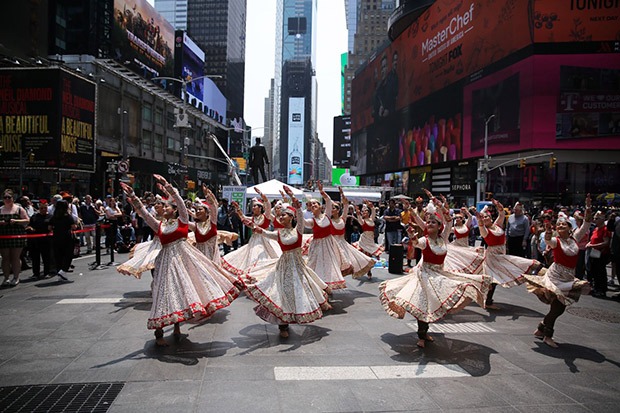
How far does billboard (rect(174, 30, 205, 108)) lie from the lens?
62031mm

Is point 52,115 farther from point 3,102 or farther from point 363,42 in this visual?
point 363,42

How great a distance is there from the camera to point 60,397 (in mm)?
4379

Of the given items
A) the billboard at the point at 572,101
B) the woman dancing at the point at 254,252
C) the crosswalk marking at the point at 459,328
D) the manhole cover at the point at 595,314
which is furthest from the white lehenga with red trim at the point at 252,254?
the billboard at the point at 572,101

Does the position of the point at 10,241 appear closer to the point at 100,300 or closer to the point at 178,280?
the point at 100,300

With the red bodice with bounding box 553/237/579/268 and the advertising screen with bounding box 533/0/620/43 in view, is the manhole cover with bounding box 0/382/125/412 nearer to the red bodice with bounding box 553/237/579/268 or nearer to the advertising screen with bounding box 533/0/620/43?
the red bodice with bounding box 553/237/579/268

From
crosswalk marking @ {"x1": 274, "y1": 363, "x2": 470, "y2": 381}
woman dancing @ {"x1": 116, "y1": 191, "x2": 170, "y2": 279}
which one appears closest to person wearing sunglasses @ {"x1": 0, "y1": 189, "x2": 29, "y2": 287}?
woman dancing @ {"x1": 116, "y1": 191, "x2": 170, "y2": 279}

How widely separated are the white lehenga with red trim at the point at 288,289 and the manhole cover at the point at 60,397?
Answer: 2.19 meters

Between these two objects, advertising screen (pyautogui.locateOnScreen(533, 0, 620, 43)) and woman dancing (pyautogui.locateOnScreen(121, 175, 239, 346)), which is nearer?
woman dancing (pyautogui.locateOnScreen(121, 175, 239, 346))

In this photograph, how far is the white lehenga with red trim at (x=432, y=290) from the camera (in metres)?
5.92

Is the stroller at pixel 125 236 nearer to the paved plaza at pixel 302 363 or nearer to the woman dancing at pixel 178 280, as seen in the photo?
the paved plaza at pixel 302 363

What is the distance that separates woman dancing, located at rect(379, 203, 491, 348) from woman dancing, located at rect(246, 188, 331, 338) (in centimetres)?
104

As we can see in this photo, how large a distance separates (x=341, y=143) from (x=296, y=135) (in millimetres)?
47476

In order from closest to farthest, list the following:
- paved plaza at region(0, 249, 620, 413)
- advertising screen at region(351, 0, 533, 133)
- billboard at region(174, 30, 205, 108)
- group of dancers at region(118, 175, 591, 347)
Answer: paved plaza at region(0, 249, 620, 413)
group of dancers at region(118, 175, 591, 347)
advertising screen at region(351, 0, 533, 133)
billboard at region(174, 30, 205, 108)

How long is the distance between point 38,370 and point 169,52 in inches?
2109
